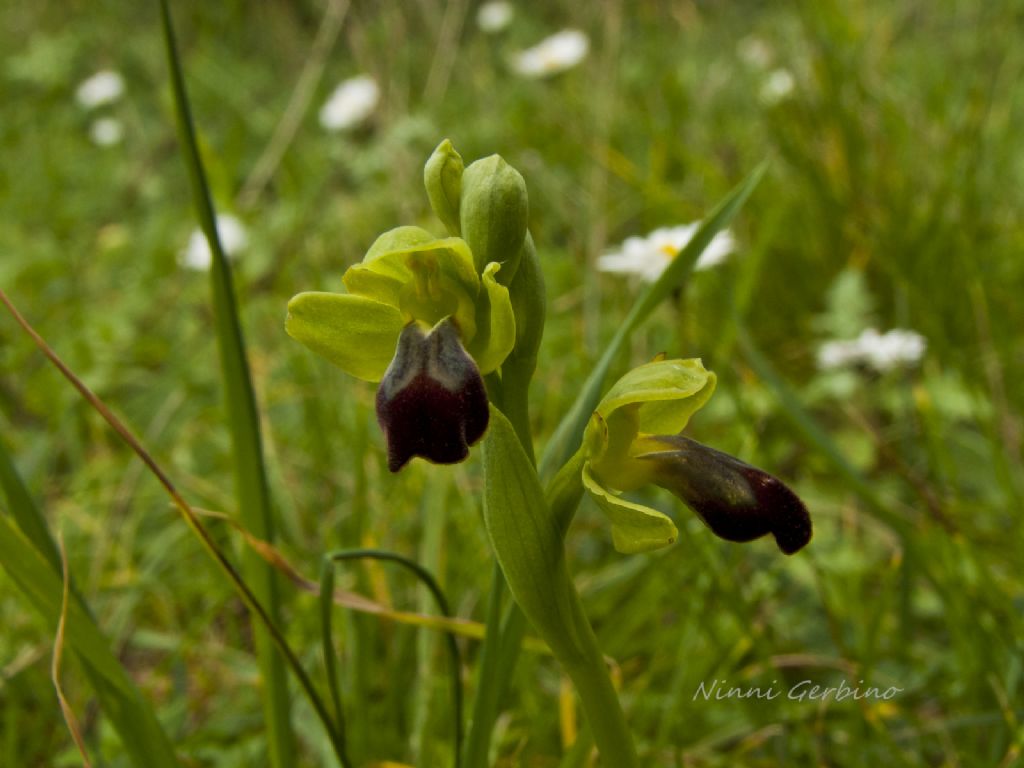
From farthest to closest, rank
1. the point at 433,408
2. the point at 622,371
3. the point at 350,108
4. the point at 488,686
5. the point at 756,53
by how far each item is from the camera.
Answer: the point at 756,53
the point at 350,108
the point at 622,371
the point at 488,686
the point at 433,408

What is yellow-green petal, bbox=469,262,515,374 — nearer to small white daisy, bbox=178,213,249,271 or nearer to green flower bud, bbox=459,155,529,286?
green flower bud, bbox=459,155,529,286

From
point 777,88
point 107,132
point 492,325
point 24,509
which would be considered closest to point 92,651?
point 24,509

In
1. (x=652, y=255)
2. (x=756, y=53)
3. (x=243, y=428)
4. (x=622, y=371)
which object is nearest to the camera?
(x=243, y=428)

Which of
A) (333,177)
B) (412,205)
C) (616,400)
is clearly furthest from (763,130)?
(616,400)

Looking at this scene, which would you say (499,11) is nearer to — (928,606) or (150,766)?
(928,606)

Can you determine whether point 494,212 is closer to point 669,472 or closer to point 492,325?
point 492,325

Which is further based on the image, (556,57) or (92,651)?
(556,57)

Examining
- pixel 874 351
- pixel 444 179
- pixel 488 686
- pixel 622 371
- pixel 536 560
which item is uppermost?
pixel 444 179
